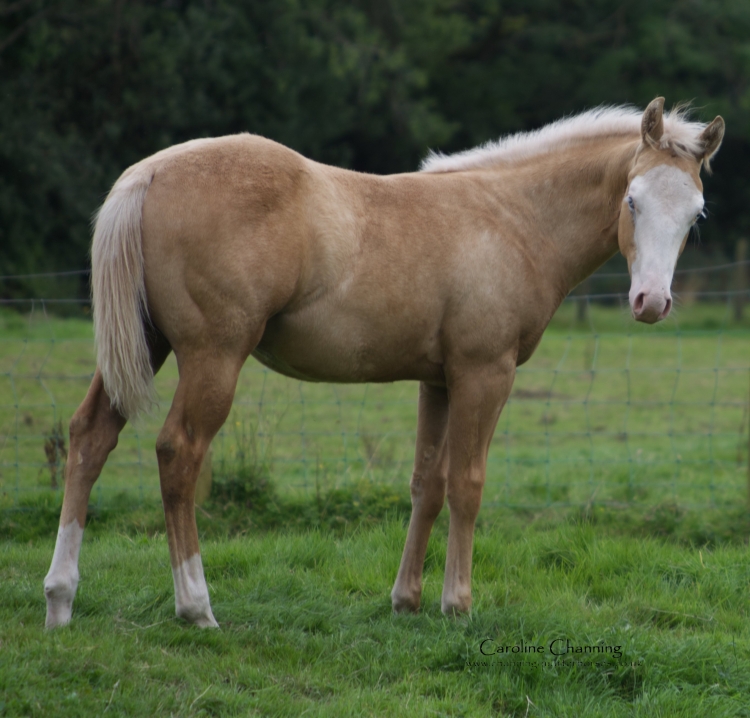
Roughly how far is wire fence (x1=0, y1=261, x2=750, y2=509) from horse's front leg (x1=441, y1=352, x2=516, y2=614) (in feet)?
2.55

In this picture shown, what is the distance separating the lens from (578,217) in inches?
150

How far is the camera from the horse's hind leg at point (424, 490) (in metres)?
3.76

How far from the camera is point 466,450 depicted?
11.7 ft

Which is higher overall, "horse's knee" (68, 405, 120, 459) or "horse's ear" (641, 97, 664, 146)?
"horse's ear" (641, 97, 664, 146)

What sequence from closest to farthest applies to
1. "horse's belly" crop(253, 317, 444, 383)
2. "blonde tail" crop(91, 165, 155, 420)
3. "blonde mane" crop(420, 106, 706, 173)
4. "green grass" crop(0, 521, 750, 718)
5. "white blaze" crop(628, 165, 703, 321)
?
"green grass" crop(0, 521, 750, 718) < "blonde tail" crop(91, 165, 155, 420) < "white blaze" crop(628, 165, 703, 321) < "horse's belly" crop(253, 317, 444, 383) < "blonde mane" crop(420, 106, 706, 173)

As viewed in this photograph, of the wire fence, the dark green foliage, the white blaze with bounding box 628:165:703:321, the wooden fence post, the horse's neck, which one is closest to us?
the white blaze with bounding box 628:165:703:321

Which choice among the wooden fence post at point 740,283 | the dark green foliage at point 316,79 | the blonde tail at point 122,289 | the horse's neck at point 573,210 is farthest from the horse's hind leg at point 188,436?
the wooden fence post at point 740,283

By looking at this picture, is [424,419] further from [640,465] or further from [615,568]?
[640,465]

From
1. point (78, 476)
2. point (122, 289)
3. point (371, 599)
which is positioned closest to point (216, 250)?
point (122, 289)

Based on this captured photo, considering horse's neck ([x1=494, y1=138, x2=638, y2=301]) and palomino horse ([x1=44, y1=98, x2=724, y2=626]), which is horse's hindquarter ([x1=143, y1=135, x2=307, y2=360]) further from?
horse's neck ([x1=494, y1=138, x2=638, y2=301])

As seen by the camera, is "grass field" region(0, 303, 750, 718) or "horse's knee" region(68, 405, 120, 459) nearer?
"grass field" region(0, 303, 750, 718)

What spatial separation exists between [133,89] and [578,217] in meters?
15.8

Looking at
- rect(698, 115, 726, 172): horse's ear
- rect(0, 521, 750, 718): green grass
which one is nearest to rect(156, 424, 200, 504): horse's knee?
rect(0, 521, 750, 718): green grass

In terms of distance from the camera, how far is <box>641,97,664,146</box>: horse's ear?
3420mm
